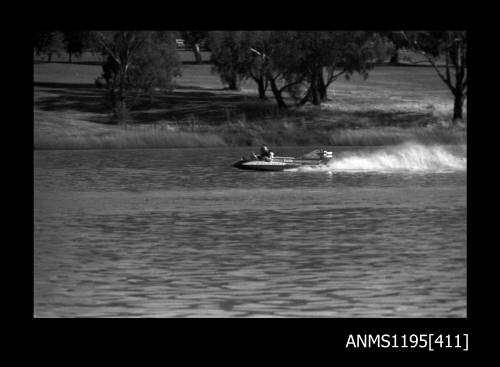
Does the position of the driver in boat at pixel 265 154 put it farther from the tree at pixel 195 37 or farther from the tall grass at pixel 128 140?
the tree at pixel 195 37

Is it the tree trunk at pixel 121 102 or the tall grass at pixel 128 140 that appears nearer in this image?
the tall grass at pixel 128 140

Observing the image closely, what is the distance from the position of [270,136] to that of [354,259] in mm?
47611

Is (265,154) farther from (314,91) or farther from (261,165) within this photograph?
(314,91)

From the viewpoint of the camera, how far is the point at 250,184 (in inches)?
1644

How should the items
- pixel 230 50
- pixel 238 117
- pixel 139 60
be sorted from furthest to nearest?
pixel 230 50 < pixel 238 117 < pixel 139 60

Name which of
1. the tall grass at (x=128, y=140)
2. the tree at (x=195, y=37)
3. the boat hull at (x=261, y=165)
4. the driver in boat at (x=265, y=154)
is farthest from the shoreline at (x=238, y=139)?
the tree at (x=195, y=37)

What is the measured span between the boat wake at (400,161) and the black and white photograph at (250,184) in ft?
0.48

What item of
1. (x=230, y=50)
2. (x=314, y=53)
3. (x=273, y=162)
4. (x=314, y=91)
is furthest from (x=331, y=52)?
(x=273, y=162)

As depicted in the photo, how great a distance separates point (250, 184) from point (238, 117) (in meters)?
37.3

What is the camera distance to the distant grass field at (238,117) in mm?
68312

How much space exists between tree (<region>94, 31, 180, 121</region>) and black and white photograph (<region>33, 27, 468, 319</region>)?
109mm

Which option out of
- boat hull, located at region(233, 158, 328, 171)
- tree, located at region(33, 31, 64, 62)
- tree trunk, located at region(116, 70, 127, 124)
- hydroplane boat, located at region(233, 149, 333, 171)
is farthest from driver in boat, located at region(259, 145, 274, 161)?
tree, located at region(33, 31, 64, 62)

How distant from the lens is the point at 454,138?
69062 mm
